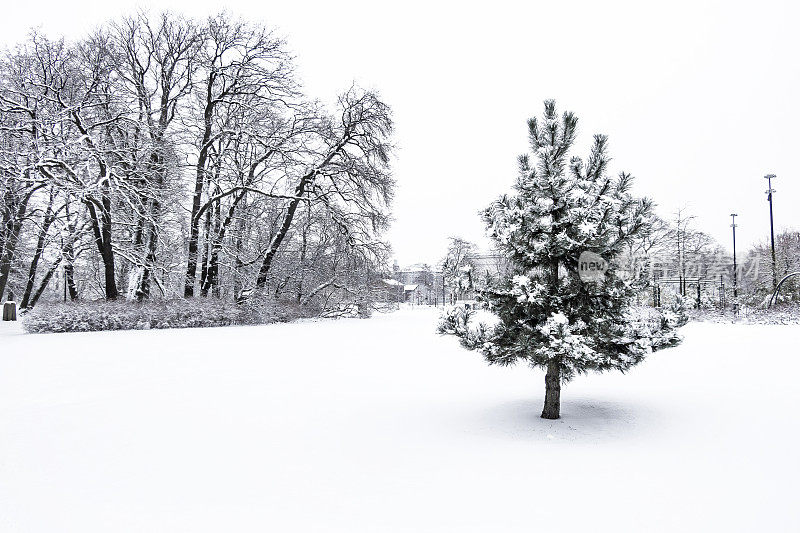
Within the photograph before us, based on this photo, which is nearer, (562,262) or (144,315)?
(562,262)

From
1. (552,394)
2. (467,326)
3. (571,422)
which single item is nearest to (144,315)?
(467,326)

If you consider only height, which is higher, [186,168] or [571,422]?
[186,168]

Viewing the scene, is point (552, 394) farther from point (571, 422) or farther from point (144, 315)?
point (144, 315)

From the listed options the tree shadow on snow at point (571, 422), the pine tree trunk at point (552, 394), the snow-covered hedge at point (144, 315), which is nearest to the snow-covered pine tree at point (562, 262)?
the pine tree trunk at point (552, 394)

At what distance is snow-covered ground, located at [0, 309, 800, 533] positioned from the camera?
3.26 metres

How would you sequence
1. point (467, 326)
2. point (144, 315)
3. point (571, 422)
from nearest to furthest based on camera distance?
point (467, 326)
point (571, 422)
point (144, 315)

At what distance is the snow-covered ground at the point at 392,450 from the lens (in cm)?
326

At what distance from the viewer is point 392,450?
15.0 ft

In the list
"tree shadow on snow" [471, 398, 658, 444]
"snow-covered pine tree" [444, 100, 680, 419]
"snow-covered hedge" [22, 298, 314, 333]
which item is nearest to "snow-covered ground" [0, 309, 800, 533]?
"tree shadow on snow" [471, 398, 658, 444]

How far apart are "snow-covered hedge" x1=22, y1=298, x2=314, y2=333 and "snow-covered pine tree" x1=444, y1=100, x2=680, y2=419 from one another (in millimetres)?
14593

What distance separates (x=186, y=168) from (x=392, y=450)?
756 inches

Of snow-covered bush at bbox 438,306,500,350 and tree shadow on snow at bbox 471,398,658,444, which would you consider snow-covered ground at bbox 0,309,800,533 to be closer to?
tree shadow on snow at bbox 471,398,658,444

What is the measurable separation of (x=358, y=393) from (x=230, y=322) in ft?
43.8

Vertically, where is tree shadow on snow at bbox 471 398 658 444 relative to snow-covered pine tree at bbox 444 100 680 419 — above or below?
below
